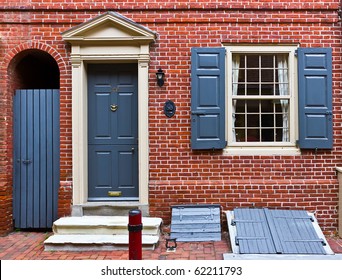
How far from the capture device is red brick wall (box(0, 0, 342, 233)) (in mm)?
5906

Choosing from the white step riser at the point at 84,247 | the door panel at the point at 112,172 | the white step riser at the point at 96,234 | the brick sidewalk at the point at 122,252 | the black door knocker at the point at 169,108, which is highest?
the black door knocker at the point at 169,108

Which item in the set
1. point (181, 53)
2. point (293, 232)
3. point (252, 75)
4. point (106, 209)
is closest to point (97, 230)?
point (106, 209)

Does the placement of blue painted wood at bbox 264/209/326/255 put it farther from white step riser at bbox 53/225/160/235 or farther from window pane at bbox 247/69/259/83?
window pane at bbox 247/69/259/83

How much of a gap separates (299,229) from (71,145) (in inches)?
153

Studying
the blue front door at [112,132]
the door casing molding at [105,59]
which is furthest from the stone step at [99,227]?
the blue front door at [112,132]

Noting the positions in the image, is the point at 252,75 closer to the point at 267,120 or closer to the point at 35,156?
the point at 267,120

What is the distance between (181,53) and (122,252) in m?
3.33

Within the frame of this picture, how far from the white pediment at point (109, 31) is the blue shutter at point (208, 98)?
0.92 metres

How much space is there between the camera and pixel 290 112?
592 cm

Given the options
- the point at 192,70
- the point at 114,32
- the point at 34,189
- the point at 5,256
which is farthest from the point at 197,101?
the point at 5,256

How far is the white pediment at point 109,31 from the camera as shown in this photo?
227 inches

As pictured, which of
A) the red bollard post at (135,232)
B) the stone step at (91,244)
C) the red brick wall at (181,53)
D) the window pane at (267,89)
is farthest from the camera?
the window pane at (267,89)

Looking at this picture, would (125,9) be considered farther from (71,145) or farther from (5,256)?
(5,256)

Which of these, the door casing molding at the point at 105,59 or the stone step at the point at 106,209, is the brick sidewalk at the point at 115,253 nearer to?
the stone step at the point at 106,209
